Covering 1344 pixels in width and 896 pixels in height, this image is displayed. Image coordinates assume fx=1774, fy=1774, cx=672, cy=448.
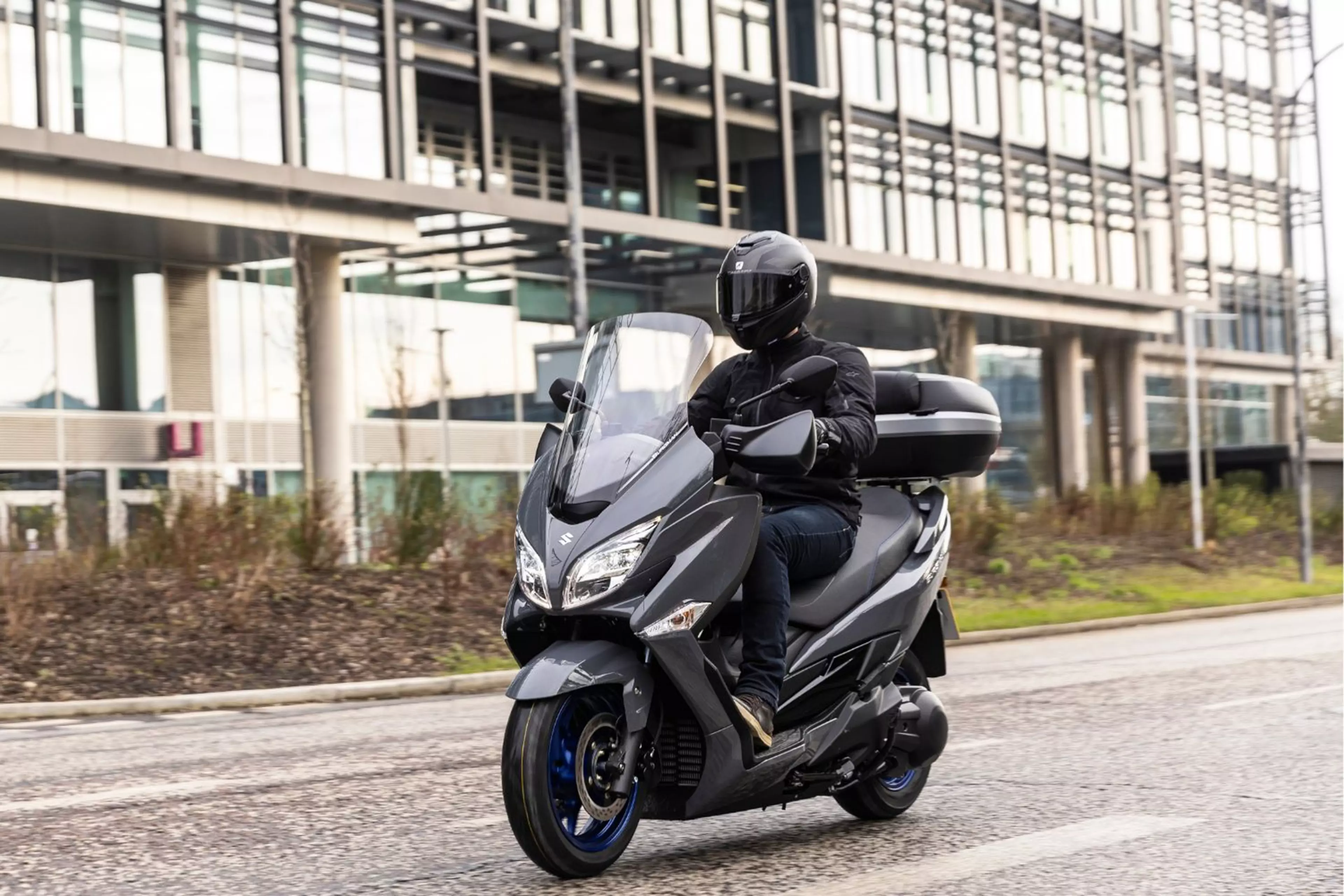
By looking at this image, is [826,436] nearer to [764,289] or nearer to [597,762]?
→ [764,289]

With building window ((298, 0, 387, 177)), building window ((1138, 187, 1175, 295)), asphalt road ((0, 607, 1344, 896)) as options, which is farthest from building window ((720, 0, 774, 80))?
asphalt road ((0, 607, 1344, 896))

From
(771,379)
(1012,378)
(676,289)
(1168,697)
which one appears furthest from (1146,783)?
(1012,378)

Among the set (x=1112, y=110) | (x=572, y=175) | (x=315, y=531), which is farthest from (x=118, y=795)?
(x=1112, y=110)

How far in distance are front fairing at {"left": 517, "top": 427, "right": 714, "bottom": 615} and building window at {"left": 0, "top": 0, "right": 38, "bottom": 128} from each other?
75.5 ft

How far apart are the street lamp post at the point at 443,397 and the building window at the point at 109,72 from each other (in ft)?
22.7

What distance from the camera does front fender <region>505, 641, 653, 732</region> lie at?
4.74 m

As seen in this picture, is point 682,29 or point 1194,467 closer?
point 1194,467

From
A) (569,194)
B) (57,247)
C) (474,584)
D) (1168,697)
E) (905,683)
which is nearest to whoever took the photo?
(905,683)

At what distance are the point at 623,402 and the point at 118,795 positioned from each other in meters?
3.29

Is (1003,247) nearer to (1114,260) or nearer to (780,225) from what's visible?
(1114,260)

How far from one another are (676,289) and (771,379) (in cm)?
3445

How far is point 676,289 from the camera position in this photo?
131 feet

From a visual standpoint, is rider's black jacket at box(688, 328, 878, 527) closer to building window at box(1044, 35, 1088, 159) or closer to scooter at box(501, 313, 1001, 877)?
scooter at box(501, 313, 1001, 877)

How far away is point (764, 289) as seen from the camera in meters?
5.54
